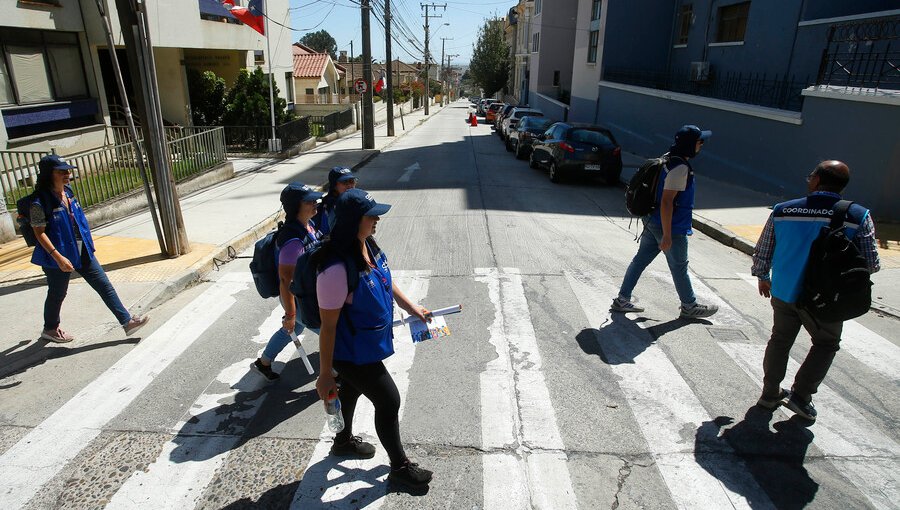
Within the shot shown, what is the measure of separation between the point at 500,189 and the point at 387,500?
435 inches

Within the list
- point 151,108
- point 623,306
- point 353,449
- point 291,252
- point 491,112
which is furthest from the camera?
point 491,112

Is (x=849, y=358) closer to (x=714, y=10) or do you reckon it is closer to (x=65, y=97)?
(x=65, y=97)

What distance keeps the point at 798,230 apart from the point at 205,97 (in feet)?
70.1

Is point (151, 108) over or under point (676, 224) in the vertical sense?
over

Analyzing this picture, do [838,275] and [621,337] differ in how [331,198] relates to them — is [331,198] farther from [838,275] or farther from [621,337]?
[838,275]

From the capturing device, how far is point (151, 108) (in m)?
7.12

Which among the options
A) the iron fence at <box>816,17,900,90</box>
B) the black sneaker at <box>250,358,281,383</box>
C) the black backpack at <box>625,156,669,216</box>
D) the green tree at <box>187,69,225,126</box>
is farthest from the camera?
the green tree at <box>187,69,225,126</box>

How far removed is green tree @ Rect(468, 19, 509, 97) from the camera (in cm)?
6750

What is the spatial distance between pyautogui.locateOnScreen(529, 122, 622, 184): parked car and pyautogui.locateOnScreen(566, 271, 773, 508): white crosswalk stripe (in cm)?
872

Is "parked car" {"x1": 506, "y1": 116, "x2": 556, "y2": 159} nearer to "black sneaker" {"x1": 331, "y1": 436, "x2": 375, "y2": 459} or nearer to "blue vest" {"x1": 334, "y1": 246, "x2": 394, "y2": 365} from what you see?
→ "black sneaker" {"x1": 331, "y1": 436, "x2": 375, "y2": 459}

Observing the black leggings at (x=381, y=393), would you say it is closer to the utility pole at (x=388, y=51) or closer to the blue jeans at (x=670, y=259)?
the blue jeans at (x=670, y=259)

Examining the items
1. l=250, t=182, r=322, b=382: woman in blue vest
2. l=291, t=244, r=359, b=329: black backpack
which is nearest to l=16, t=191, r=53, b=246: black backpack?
l=250, t=182, r=322, b=382: woman in blue vest

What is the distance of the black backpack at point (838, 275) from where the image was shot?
142 inches

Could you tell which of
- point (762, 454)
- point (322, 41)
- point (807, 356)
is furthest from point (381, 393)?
point (322, 41)
